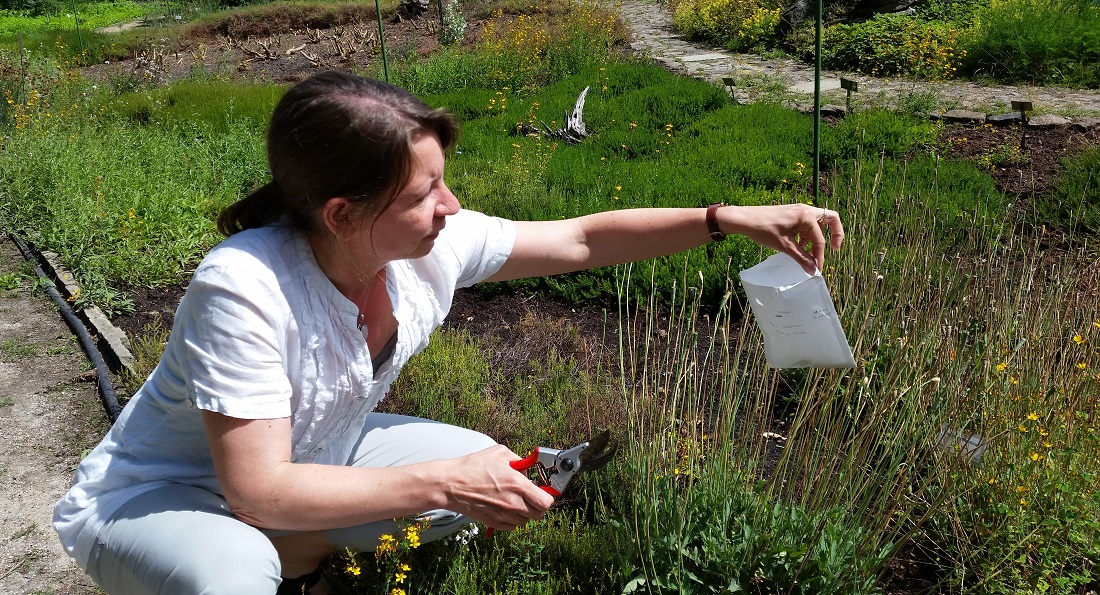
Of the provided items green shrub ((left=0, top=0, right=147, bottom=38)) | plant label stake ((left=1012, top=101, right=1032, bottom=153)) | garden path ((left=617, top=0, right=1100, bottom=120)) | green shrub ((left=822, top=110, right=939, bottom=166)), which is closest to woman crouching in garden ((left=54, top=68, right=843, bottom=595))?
green shrub ((left=822, top=110, right=939, bottom=166))

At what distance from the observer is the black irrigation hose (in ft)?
12.0

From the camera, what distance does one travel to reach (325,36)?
15797 millimetres

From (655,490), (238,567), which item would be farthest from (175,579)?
(655,490)

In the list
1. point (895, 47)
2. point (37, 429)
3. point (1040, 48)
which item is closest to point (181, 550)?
point (37, 429)

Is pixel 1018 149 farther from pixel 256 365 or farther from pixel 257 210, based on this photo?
pixel 256 365

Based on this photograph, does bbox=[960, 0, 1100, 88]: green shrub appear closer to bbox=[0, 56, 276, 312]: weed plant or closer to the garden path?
the garden path

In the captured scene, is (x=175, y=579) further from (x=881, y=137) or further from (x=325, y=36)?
(x=325, y=36)

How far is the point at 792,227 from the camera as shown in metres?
2.05

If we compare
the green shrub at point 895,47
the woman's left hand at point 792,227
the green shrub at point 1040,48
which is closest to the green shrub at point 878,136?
the green shrub at point 895,47

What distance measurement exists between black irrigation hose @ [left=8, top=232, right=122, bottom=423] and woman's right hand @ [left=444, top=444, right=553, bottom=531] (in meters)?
2.00

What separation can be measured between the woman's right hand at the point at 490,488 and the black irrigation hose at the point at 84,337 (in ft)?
6.56

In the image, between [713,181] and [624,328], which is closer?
[624,328]

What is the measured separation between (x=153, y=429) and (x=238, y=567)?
0.38 meters

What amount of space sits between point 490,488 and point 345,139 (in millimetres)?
703
